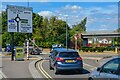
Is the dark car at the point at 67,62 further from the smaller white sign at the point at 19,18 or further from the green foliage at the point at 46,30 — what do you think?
→ the green foliage at the point at 46,30

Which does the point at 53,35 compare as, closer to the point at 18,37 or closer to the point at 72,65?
the point at 18,37

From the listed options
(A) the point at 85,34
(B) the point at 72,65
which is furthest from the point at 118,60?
(A) the point at 85,34

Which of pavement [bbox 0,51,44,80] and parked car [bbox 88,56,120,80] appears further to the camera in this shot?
pavement [bbox 0,51,44,80]

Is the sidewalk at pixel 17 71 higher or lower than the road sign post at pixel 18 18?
lower

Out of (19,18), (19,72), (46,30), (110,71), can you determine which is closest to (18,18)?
(19,18)

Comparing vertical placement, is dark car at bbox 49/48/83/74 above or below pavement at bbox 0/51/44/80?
above

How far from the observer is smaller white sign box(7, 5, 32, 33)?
107ft

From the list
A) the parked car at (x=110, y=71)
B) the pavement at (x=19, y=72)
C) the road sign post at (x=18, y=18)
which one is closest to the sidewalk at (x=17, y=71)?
the pavement at (x=19, y=72)

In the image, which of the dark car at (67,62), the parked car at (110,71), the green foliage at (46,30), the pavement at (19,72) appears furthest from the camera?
the green foliage at (46,30)

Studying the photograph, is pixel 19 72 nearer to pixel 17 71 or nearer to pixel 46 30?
pixel 17 71

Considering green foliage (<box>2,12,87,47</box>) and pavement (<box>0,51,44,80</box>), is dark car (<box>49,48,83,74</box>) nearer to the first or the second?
pavement (<box>0,51,44,80</box>)

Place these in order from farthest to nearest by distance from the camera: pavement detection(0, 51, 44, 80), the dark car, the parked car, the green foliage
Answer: the green foliage < the dark car < pavement detection(0, 51, 44, 80) < the parked car

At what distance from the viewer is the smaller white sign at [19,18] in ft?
107

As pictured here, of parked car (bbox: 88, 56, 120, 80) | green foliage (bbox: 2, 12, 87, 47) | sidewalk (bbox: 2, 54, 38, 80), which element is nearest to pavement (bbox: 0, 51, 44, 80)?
sidewalk (bbox: 2, 54, 38, 80)
